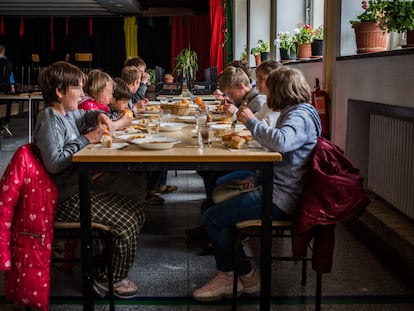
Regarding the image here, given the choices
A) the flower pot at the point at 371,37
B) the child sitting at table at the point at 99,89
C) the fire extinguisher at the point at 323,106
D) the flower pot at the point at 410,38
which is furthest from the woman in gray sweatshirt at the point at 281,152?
the fire extinguisher at the point at 323,106

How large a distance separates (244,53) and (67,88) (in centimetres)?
808

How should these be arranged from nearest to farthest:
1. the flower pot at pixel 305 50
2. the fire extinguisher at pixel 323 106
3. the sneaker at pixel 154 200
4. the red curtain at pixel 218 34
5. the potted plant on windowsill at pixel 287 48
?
the sneaker at pixel 154 200, the fire extinguisher at pixel 323 106, the flower pot at pixel 305 50, the potted plant on windowsill at pixel 287 48, the red curtain at pixel 218 34

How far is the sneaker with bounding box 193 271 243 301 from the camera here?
2490mm

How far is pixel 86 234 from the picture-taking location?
7.05ft

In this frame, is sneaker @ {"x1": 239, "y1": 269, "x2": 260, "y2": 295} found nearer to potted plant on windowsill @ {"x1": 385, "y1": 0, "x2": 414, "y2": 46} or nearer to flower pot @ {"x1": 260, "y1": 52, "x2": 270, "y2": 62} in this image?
potted plant on windowsill @ {"x1": 385, "y1": 0, "x2": 414, "y2": 46}

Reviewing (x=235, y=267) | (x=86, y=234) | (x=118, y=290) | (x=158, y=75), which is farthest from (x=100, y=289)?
(x=158, y=75)

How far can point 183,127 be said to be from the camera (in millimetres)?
3281

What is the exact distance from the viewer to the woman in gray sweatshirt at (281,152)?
2217 mm

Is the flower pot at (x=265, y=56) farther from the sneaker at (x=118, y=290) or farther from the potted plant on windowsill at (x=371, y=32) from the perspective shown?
the sneaker at (x=118, y=290)

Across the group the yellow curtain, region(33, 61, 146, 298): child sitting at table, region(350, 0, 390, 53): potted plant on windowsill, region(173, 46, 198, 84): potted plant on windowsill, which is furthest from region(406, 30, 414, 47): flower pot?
the yellow curtain

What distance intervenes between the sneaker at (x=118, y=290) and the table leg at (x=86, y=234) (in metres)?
0.32

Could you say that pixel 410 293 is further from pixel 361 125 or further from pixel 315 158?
pixel 361 125

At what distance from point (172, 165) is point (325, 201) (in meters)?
0.60

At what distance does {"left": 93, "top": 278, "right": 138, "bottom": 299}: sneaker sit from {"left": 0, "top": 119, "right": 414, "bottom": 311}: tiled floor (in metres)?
0.04
